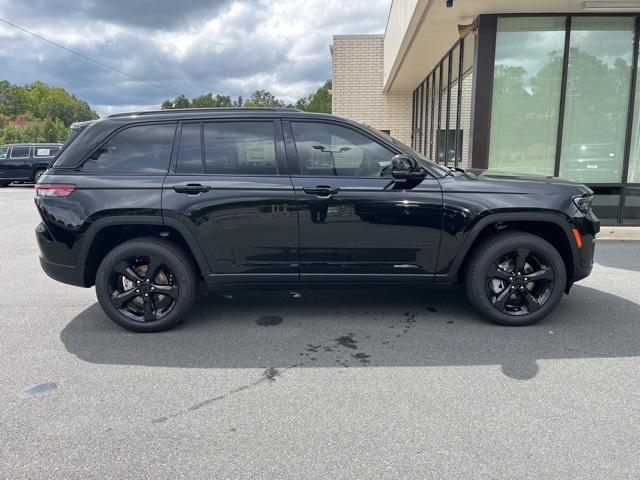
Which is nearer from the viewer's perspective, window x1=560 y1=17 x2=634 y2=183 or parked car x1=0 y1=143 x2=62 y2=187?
window x1=560 y1=17 x2=634 y2=183

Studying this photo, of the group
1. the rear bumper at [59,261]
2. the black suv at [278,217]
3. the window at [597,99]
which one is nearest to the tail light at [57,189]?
the black suv at [278,217]

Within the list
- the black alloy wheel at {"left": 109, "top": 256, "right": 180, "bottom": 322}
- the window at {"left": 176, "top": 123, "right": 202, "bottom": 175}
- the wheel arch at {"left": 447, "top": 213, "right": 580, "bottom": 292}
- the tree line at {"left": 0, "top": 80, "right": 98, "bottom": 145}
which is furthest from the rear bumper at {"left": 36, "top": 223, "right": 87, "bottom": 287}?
the tree line at {"left": 0, "top": 80, "right": 98, "bottom": 145}

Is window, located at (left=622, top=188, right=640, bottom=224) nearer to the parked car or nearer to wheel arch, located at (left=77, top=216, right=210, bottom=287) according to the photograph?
wheel arch, located at (left=77, top=216, right=210, bottom=287)

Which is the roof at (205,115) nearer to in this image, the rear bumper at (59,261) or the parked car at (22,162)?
the rear bumper at (59,261)

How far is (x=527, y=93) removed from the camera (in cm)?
878

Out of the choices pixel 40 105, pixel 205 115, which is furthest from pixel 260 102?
pixel 205 115

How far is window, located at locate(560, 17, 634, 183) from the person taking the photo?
28.3 ft

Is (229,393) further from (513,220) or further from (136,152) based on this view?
(513,220)

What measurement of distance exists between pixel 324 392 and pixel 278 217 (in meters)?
1.51

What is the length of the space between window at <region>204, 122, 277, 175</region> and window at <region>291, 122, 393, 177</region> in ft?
0.82

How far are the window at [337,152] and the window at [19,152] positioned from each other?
2060 cm

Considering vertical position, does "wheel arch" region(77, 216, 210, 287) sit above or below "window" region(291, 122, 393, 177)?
below

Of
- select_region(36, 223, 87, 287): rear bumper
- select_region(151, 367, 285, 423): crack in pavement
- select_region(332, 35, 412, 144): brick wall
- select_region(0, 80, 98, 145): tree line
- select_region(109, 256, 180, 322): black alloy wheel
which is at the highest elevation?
select_region(0, 80, 98, 145): tree line

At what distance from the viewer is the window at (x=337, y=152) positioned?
13.3 feet
